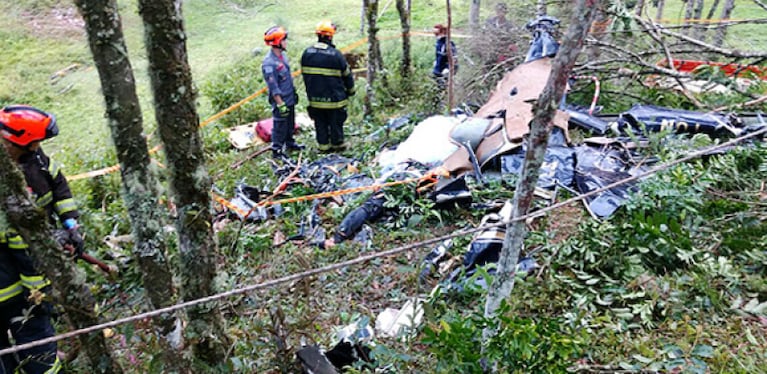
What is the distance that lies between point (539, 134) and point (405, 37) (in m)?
6.07

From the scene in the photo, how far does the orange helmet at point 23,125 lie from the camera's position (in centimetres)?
269

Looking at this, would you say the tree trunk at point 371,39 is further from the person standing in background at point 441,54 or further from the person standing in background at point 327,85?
the person standing in background at point 441,54

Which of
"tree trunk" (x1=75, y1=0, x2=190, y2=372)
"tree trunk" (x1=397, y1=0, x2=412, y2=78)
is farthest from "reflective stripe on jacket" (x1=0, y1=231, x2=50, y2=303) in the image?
"tree trunk" (x1=397, y1=0, x2=412, y2=78)

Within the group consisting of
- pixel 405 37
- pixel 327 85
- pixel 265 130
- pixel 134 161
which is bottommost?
pixel 265 130

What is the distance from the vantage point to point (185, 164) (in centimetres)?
235

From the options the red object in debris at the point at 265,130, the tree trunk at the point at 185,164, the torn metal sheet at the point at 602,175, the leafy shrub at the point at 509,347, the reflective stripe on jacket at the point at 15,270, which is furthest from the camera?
the red object in debris at the point at 265,130

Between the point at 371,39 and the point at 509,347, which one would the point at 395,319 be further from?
the point at 371,39

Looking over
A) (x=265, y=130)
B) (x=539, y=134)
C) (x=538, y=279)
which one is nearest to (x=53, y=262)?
(x=539, y=134)

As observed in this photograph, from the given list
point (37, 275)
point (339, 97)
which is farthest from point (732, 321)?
point (339, 97)

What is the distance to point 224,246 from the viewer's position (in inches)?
172

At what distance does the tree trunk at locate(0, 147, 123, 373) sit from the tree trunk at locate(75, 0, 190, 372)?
319 millimetres

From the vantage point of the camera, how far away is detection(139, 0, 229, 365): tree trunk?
2188 mm

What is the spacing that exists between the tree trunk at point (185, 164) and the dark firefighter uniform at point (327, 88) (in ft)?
13.2

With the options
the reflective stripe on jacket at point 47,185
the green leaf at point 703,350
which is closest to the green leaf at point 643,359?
the green leaf at point 703,350
